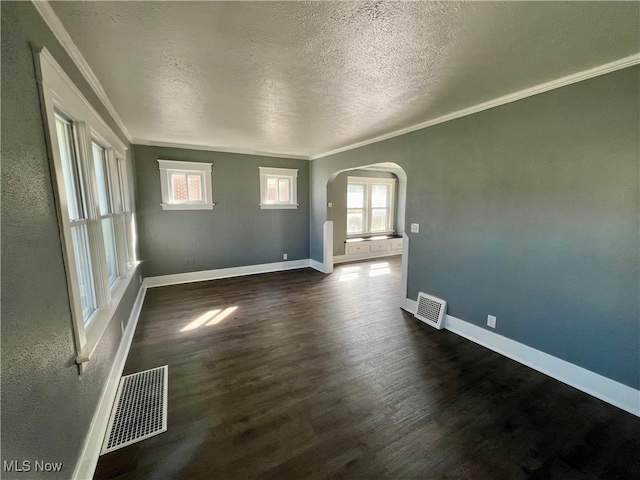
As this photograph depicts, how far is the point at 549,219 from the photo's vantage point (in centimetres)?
228

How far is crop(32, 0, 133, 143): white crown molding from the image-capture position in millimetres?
1272

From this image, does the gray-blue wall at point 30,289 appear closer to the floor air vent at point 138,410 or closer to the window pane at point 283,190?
the floor air vent at point 138,410

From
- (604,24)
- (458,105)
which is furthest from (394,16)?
(458,105)

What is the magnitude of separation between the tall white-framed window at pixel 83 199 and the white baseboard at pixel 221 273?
1.93m

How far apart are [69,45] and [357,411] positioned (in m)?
3.09

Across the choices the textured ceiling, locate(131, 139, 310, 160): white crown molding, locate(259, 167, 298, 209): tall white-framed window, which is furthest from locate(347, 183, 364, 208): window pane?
the textured ceiling

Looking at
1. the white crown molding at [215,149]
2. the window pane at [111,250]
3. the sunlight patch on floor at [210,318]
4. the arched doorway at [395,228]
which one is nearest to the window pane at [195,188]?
the white crown molding at [215,149]

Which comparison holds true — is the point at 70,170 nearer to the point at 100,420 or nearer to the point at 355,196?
the point at 100,420

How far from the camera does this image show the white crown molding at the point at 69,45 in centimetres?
127

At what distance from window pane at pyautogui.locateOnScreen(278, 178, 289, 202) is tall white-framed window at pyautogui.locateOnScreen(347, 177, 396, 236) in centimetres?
185

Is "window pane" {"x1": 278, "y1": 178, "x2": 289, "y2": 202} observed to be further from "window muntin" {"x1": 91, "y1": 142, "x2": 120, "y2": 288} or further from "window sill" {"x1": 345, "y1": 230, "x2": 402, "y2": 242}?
"window muntin" {"x1": 91, "y1": 142, "x2": 120, "y2": 288}

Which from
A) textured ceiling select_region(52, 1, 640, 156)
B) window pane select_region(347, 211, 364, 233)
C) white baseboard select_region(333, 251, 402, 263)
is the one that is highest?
textured ceiling select_region(52, 1, 640, 156)

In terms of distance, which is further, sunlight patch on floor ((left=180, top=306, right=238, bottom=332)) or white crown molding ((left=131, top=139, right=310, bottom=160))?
white crown molding ((left=131, top=139, right=310, bottom=160))

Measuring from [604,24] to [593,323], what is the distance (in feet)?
6.82
